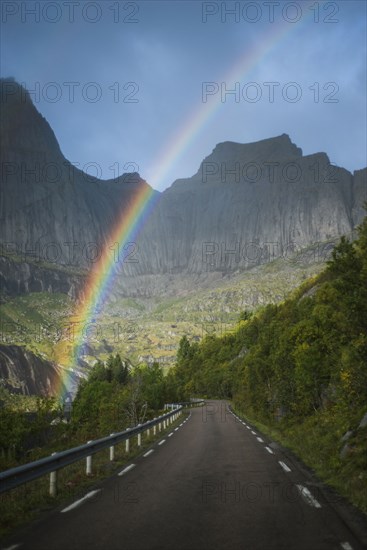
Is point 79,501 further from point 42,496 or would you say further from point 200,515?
point 200,515

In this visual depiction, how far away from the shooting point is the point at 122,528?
22.4 ft

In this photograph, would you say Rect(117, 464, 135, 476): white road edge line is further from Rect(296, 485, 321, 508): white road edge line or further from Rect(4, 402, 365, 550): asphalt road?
Rect(296, 485, 321, 508): white road edge line

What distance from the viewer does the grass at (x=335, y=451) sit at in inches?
372

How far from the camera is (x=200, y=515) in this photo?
7.55m

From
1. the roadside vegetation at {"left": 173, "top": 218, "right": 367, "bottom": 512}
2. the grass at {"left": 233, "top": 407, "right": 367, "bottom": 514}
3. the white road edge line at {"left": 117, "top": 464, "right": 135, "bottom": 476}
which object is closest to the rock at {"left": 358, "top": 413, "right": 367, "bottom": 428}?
the roadside vegetation at {"left": 173, "top": 218, "right": 367, "bottom": 512}

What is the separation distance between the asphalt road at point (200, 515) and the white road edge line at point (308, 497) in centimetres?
Answer: 2

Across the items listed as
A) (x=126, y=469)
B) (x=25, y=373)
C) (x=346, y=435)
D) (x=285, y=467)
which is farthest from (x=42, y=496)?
(x=25, y=373)

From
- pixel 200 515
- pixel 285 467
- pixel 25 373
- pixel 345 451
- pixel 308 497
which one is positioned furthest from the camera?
pixel 25 373

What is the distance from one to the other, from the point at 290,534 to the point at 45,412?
34863mm

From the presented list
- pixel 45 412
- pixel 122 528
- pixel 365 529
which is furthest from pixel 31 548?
pixel 45 412

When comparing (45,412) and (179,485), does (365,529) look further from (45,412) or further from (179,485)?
(45,412)

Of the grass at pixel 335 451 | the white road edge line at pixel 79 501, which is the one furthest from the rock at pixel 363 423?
the white road edge line at pixel 79 501

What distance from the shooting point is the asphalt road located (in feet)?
20.1

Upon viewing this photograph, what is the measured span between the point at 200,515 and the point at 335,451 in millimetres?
6925
